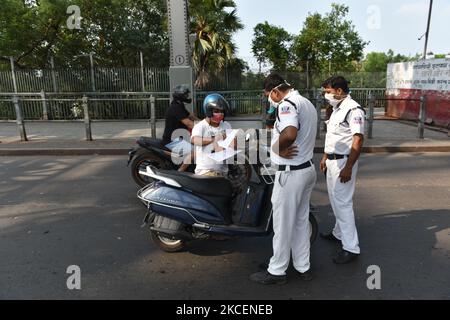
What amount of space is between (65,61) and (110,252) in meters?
17.1

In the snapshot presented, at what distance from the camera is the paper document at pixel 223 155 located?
3691 millimetres

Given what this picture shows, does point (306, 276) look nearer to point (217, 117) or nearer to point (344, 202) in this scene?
point (344, 202)

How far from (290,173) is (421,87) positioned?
40.9 feet

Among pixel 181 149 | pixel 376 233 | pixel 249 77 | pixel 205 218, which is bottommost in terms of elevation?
pixel 376 233

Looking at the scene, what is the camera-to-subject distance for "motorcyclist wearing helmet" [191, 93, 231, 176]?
4.07m

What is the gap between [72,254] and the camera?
393 centimetres

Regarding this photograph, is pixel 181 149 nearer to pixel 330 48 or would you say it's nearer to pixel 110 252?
pixel 110 252

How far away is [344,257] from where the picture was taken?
3713 millimetres

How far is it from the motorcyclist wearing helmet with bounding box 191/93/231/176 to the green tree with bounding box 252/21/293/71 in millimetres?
21975

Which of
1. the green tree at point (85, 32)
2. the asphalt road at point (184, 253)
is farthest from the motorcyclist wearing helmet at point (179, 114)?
the green tree at point (85, 32)

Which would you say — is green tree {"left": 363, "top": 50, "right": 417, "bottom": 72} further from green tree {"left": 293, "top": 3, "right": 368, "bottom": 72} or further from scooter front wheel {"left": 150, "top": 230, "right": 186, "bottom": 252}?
scooter front wheel {"left": 150, "top": 230, "right": 186, "bottom": 252}

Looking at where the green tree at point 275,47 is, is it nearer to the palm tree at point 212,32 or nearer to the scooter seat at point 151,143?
the palm tree at point 212,32

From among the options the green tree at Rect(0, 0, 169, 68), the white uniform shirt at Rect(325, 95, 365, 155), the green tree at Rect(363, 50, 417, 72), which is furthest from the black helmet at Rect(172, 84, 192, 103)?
the green tree at Rect(363, 50, 417, 72)

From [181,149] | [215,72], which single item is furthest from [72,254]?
[215,72]
